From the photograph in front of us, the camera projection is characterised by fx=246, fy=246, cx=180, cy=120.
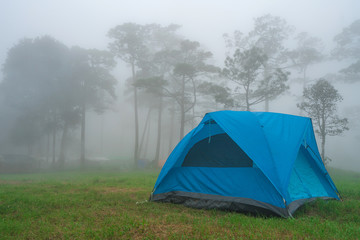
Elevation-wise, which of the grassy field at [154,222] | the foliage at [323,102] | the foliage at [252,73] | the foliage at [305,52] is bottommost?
the grassy field at [154,222]

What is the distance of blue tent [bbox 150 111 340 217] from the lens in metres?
4.54

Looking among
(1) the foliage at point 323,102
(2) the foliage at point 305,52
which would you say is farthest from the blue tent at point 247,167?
(2) the foliage at point 305,52

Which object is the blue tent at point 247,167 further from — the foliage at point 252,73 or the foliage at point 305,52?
the foliage at point 305,52

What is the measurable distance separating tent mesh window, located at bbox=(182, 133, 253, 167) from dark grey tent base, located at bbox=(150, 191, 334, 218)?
74 centimetres

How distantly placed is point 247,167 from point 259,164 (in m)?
0.51

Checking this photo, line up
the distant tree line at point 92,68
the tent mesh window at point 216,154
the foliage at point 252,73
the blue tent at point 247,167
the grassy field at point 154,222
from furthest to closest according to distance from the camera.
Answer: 1. the distant tree line at point 92,68
2. the foliage at point 252,73
3. the tent mesh window at point 216,154
4. the blue tent at point 247,167
5. the grassy field at point 154,222

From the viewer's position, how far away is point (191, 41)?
19828mm

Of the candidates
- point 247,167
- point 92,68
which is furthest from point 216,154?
point 92,68

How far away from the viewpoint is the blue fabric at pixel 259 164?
14.9ft

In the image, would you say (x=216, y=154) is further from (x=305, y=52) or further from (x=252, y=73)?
(x=305, y=52)

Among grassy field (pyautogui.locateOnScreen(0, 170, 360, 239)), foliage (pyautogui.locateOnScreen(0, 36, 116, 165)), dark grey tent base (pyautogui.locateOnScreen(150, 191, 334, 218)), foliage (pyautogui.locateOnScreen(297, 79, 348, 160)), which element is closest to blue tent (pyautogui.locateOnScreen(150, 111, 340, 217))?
dark grey tent base (pyautogui.locateOnScreen(150, 191, 334, 218))

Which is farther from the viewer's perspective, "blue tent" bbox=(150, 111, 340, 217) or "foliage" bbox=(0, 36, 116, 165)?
"foliage" bbox=(0, 36, 116, 165)

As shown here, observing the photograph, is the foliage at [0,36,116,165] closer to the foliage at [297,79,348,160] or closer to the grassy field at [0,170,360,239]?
the foliage at [297,79,348,160]

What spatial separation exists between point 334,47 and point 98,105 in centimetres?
2402
